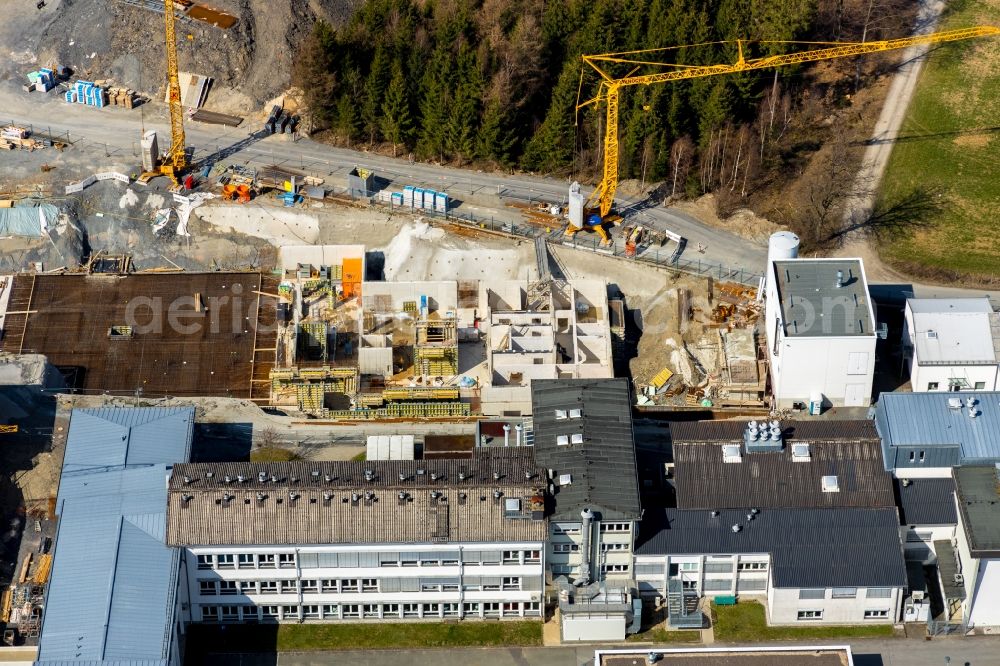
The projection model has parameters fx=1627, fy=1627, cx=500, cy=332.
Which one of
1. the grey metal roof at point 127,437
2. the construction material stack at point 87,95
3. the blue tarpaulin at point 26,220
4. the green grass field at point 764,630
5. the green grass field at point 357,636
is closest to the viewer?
the green grass field at point 764,630

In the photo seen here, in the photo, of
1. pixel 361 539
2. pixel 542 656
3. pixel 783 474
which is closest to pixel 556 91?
pixel 783 474

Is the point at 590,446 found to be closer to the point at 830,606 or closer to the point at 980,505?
the point at 830,606

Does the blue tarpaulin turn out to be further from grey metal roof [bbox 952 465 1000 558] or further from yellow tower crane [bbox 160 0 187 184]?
grey metal roof [bbox 952 465 1000 558]

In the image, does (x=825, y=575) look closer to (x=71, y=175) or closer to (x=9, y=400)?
(x=9, y=400)

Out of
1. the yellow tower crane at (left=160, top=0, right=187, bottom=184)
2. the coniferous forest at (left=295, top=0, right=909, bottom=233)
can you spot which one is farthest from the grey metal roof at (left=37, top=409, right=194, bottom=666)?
the coniferous forest at (left=295, top=0, right=909, bottom=233)

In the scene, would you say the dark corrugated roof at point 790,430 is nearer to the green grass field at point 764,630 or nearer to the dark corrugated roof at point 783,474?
the dark corrugated roof at point 783,474

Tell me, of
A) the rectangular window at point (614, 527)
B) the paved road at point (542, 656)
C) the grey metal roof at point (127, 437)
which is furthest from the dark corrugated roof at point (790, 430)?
the grey metal roof at point (127, 437)

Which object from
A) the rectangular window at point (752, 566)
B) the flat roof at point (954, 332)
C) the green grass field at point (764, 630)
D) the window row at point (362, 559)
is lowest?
the green grass field at point (764, 630)
